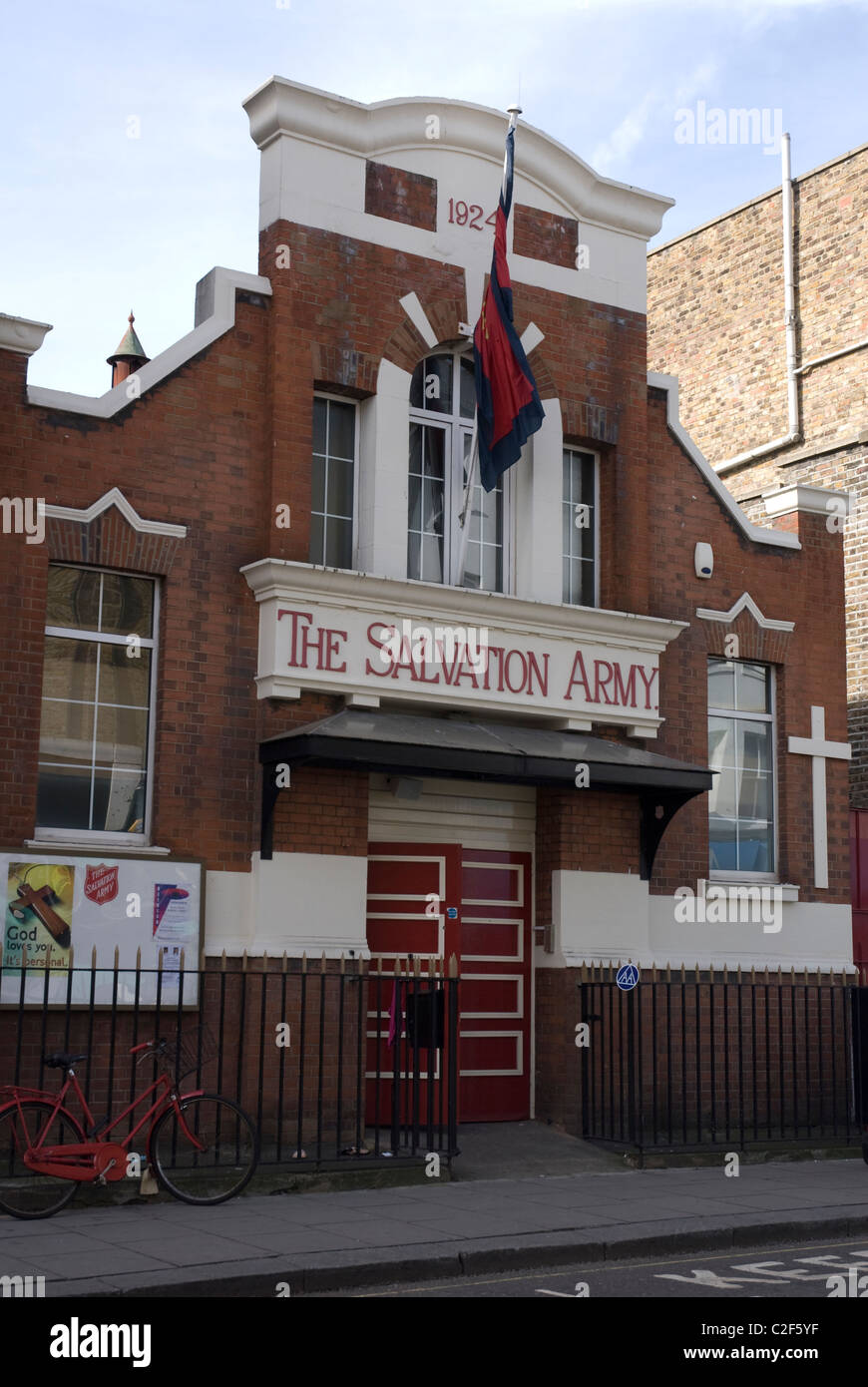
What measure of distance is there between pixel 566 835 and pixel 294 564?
3.54 meters

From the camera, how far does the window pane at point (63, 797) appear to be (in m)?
11.8

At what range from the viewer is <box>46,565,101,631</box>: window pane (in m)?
12.0

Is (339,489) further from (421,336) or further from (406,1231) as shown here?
(406,1231)

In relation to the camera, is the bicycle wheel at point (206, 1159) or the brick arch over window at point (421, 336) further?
the brick arch over window at point (421, 336)

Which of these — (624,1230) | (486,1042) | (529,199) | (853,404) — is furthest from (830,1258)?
(853,404)

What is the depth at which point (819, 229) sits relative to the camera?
22.3 metres

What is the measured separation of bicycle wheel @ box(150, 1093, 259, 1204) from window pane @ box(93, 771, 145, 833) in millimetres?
2305

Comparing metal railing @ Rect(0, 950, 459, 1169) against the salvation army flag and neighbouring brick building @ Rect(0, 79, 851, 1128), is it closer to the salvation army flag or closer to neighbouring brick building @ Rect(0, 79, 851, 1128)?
neighbouring brick building @ Rect(0, 79, 851, 1128)

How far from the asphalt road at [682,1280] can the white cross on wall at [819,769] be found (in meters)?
6.38

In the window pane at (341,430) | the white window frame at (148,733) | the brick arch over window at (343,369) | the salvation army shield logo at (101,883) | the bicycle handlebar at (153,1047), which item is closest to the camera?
→ the bicycle handlebar at (153,1047)

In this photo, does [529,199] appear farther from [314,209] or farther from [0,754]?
[0,754]

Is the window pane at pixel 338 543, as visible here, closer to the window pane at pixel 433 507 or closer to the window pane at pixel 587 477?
the window pane at pixel 433 507

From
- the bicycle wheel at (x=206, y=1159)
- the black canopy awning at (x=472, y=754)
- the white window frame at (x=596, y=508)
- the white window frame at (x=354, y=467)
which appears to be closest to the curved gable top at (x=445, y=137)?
the white window frame at (x=354, y=467)

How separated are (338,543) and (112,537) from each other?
202cm
